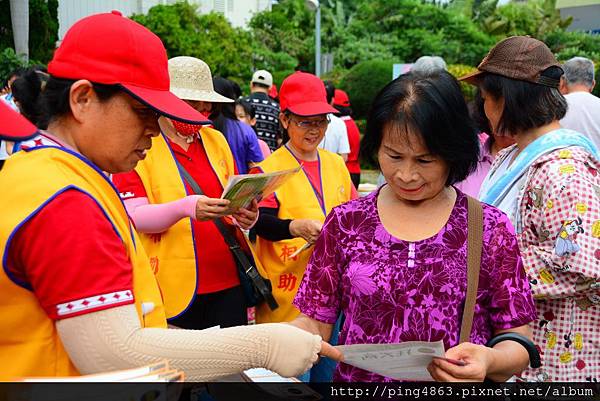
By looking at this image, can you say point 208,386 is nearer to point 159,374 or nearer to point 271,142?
point 159,374

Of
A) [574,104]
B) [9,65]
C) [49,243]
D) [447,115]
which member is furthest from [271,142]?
[9,65]

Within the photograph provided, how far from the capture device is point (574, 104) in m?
5.27

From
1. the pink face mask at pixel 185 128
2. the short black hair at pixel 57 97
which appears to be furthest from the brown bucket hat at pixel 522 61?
the short black hair at pixel 57 97

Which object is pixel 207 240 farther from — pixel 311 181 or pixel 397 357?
pixel 397 357

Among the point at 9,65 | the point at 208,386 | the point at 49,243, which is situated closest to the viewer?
the point at 49,243

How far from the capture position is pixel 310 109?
3623 mm

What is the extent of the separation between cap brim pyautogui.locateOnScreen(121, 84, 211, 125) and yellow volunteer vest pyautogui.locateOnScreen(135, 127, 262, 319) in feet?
4.54

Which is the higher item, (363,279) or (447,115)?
(447,115)

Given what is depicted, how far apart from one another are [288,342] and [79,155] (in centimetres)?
68

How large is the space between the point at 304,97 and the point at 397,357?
2212 millimetres

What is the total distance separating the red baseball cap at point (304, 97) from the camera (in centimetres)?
364

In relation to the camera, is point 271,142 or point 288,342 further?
point 271,142

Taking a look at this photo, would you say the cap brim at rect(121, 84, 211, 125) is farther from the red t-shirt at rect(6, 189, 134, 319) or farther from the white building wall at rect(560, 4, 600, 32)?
the white building wall at rect(560, 4, 600, 32)

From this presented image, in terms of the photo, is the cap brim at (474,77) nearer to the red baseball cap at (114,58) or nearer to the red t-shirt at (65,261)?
the red baseball cap at (114,58)
